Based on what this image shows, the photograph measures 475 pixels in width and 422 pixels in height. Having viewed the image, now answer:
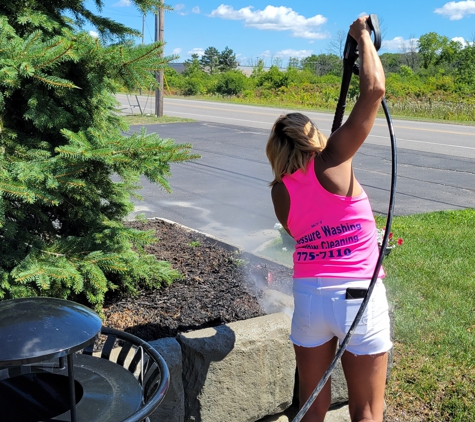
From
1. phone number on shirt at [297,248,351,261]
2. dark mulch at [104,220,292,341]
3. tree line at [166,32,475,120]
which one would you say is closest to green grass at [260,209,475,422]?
dark mulch at [104,220,292,341]

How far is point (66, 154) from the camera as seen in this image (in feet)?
9.56

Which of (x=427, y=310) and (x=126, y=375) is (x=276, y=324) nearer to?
(x=126, y=375)

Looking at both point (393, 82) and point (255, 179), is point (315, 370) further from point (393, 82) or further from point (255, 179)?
point (393, 82)

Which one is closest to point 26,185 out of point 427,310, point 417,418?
point 417,418

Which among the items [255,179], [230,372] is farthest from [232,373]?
[255,179]

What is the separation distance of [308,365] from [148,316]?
1289 mm

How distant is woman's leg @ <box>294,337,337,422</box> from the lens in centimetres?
250

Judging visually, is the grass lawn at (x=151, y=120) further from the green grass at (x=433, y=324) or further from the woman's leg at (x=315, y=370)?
the woman's leg at (x=315, y=370)

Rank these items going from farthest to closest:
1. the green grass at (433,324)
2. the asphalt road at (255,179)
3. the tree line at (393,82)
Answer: the tree line at (393,82) < the asphalt road at (255,179) < the green grass at (433,324)

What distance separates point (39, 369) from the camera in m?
1.90

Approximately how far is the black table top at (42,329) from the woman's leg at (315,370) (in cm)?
A: 109

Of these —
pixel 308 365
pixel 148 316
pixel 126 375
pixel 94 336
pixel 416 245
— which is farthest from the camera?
pixel 416 245

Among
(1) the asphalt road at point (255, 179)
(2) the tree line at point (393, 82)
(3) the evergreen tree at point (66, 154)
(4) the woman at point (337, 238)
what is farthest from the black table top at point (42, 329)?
(2) the tree line at point (393, 82)

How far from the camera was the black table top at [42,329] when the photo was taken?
1.52 meters
